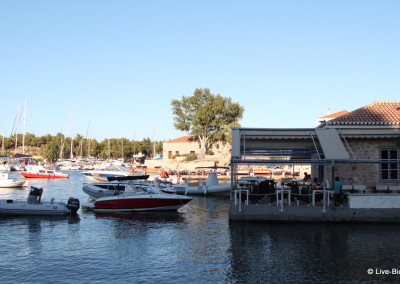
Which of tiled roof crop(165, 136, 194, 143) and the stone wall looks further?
tiled roof crop(165, 136, 194, 143)

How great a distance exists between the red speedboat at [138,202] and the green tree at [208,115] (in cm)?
5478

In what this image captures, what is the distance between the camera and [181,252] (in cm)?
1509

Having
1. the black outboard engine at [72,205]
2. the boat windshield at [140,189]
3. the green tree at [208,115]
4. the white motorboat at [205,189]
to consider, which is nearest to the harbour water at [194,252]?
the black outboard engine at [72,205]

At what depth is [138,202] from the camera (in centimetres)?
2455

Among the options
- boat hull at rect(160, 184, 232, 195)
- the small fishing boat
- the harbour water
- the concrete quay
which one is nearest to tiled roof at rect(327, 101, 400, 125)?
the concrete quay

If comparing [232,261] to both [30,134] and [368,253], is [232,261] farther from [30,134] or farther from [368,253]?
[30,134]

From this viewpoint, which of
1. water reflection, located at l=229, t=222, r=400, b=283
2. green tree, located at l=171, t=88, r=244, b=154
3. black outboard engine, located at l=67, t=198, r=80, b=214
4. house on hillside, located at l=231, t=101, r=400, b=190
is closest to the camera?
water reflection, located at l=229, t=222, r=400, b=283

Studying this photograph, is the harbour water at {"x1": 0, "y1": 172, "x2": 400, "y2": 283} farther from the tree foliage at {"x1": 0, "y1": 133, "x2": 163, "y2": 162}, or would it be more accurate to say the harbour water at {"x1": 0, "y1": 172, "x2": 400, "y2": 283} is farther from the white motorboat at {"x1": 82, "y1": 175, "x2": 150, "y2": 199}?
the tree foliage at {"x1": 0, "y1": 133, "x2": 163, "y2": 162}

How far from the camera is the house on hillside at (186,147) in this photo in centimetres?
8456

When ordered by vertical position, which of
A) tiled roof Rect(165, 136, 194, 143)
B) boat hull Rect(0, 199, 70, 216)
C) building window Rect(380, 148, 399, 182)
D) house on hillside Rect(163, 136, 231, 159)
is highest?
tiled roof Rect(165, 136, 194, 143)

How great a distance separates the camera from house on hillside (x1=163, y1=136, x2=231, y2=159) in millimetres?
84562

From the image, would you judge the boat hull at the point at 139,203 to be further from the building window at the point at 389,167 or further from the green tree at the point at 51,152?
the green tree at the point at 51,152

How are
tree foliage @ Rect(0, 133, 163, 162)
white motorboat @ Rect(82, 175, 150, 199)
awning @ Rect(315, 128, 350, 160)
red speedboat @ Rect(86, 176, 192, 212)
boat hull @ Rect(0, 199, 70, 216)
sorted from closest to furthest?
→ awning @ Rect(315, 128, 350, 160) < boat hull @ Rect(0, 199, 70, 216) < red speedboat @ Rect(86, 176, 192, 212) < white motorboat @ Rect(82, 175, 150, 199) < tree foliage @ Rect(0, 133, 163, 162)

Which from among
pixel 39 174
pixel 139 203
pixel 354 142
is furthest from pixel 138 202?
pixel 39 174
